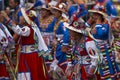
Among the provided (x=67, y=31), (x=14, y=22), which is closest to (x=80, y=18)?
(x=67, y=31)

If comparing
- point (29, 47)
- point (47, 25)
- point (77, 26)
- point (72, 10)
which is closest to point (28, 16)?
point (29, 47)

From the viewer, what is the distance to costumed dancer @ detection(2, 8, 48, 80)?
35.8ft

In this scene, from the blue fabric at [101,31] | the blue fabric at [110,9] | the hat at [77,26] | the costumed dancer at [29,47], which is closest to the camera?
the hat at [77,26]

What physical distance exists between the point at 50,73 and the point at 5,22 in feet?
4.83

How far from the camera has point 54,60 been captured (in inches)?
479

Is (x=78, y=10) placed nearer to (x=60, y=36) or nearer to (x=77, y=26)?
(x=60, y=36)

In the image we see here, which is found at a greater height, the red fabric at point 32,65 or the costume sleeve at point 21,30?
the costume sleeve at point 21,30

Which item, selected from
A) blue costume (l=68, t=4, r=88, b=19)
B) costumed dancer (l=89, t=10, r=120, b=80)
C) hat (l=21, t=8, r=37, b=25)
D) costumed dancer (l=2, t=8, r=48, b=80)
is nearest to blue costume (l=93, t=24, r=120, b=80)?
costumed dancer (l=89, t=10, r=120, b=80)

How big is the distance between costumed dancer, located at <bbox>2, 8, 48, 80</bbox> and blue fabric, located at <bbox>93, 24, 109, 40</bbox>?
115 cm

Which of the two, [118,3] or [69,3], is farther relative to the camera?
[118,3]

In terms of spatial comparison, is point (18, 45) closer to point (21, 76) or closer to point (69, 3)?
point (21, 76)

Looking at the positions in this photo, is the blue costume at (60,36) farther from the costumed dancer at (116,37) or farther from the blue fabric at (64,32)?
the costumed dancer at (116,37)

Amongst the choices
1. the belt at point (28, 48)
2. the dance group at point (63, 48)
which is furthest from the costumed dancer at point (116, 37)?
the belt at point (28, 48)

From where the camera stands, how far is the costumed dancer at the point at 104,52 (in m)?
10.7
